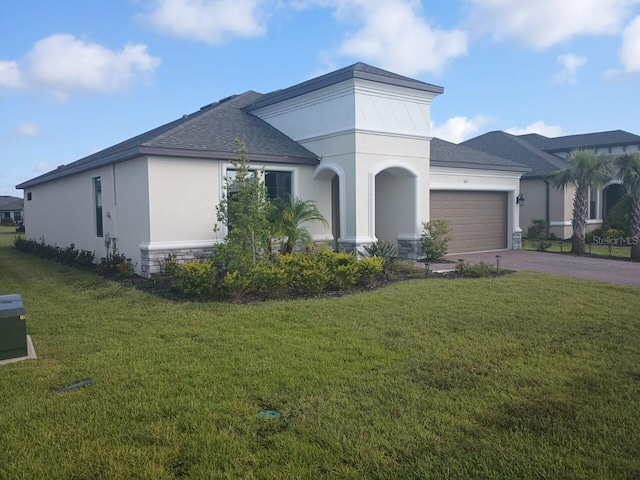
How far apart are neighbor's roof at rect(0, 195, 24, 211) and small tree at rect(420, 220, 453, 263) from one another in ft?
198

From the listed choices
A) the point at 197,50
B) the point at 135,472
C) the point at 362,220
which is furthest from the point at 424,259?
the point at 135,472

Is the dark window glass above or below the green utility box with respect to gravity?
above

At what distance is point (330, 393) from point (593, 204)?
2339 centimetres

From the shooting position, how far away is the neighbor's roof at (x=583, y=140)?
2848 cm

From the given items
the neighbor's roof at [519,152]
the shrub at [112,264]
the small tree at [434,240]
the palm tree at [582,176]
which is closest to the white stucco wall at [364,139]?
the small tree at [434,240]

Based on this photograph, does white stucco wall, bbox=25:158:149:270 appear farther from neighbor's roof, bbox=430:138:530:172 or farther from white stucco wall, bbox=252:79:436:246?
neighbor's roof, bbox=430:138:530:172

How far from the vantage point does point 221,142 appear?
13.5 meters

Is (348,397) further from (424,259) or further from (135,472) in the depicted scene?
(424,259)

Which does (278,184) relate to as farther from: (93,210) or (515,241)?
(515,241)

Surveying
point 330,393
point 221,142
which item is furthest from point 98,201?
point 330,393

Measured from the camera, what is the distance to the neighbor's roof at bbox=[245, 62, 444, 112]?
1341 cm

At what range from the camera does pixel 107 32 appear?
46.4ft

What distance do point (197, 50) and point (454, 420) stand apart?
1540 cm

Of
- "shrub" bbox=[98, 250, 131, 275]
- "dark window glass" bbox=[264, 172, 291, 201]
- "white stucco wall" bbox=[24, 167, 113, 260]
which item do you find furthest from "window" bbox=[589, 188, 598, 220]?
"white stucco wall" bbox=[24, 167, 113, 260]
